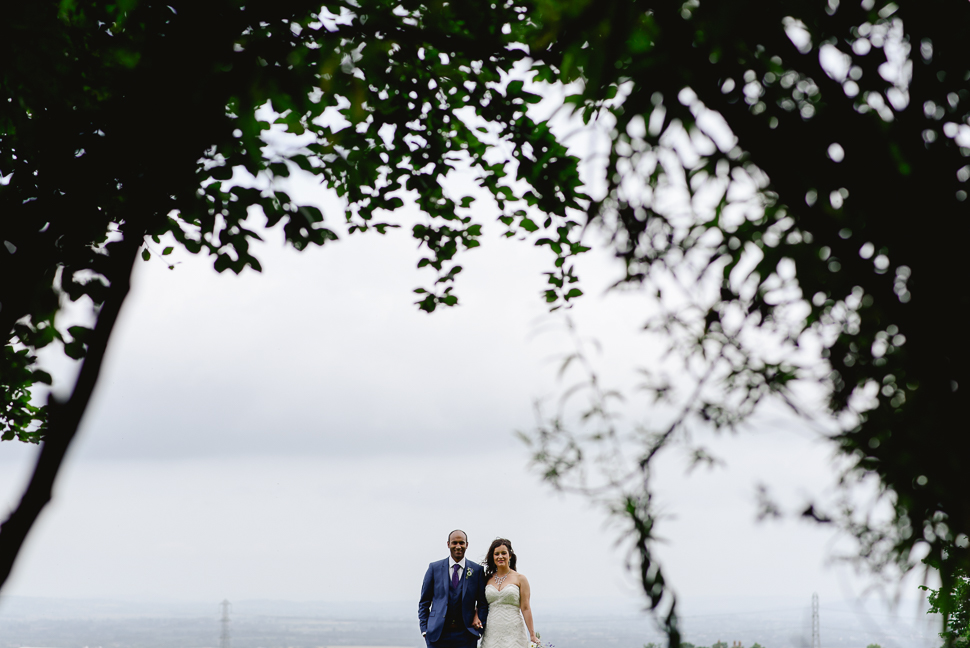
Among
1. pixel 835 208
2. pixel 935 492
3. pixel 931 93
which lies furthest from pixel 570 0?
pixel 935 492

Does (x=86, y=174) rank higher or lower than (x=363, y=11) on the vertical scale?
lower

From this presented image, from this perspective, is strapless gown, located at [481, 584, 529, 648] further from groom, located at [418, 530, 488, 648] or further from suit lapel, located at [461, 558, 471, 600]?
suit lapel, located at [461, 558, 471, 600]

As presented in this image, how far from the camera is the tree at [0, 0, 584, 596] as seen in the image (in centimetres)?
93

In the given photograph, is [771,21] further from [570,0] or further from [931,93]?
[570,0]

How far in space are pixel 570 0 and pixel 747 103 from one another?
2.00 feet

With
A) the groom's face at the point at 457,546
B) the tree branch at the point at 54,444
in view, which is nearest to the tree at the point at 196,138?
the tree branch at the point at 54,444

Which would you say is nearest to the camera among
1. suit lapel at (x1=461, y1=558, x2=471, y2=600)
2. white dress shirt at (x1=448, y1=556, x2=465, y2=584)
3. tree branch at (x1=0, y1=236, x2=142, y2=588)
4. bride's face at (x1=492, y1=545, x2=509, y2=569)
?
tree branch at (x1=0, y1=236, x2=142, y2=588)

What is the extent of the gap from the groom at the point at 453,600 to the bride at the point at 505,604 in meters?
0.11

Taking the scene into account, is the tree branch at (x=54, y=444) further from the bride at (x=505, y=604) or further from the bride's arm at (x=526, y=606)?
the bride's arm at (x=526, y=606)

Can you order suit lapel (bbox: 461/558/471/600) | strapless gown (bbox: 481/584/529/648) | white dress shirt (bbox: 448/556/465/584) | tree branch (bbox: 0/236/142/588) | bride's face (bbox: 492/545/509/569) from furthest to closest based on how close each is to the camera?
1. bride's face (bbox: 492/545/509/569)
2. white dress shirt (bbox: 448/556/465/584)
3. suit lapel (bbox: 461/558/471/600)
4. strapless gown (bbox: 481/584/529/648)
5. tree branch (bbox: 0/236/142/588)

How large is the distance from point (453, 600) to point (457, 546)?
53cm

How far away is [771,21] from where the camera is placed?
161cm

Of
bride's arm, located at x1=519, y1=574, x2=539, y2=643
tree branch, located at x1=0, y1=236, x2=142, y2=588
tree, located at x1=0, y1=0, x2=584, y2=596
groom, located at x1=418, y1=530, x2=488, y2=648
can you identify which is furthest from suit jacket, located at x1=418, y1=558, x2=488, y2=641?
tree branch, located at x1=0, y1=236, x2=142, y2=588

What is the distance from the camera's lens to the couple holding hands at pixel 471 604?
25.0 feet
